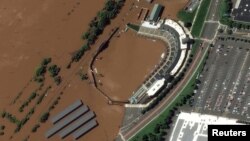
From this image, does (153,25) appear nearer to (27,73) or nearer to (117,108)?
(117,108)

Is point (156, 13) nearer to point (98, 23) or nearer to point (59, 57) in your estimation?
point (98, 23)

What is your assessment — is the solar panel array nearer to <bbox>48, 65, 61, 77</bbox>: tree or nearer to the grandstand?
the grandstand

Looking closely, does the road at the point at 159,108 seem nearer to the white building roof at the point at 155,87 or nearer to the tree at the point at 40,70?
the white building roof at the point at 155,87

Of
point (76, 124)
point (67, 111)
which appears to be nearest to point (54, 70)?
point (67, 111)

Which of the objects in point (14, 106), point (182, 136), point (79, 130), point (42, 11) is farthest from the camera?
point (42, 11)

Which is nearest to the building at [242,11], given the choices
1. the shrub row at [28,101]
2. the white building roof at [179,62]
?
the white building roof at [179,62]

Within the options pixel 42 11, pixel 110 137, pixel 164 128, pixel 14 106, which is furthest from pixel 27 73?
pixel 164 128
